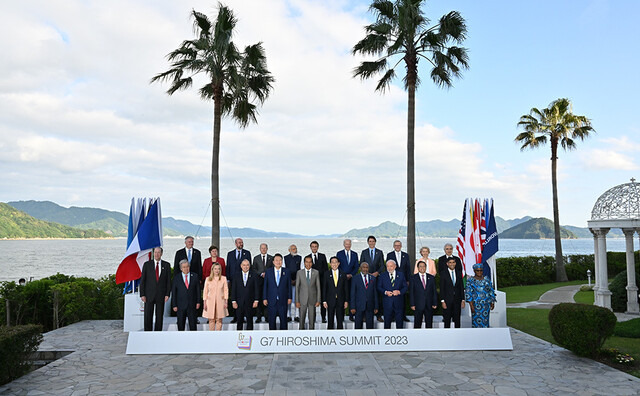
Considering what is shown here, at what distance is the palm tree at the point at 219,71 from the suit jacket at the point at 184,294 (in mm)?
5173

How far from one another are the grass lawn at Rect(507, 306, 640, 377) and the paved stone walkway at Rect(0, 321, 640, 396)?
1.26m

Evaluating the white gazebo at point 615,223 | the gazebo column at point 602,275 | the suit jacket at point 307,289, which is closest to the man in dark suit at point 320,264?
the suit jacket at point 307,289

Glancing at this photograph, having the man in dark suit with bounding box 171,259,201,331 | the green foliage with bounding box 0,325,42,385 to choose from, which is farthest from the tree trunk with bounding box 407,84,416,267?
the green foliage with bounding box 0,325,42,385

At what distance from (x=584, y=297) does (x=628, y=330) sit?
7.88 metres

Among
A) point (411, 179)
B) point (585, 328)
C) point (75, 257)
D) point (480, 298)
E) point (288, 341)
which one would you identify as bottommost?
point (75, 257)

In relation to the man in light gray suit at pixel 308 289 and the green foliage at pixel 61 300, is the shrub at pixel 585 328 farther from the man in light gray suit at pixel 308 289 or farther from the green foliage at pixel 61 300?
the green foliage at pixel 61 300

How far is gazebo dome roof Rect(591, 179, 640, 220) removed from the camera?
13070 mm

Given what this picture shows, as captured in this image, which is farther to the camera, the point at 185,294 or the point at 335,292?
the point at 335,292

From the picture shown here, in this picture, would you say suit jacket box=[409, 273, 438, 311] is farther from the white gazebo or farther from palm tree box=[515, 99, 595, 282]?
palm tree box=[515, 99, 595, 282]

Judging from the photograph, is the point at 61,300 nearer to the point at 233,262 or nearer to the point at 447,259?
the point at 233,262

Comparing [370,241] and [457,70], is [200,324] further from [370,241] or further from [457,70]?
[457,70]

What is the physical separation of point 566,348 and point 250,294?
6.28 meters

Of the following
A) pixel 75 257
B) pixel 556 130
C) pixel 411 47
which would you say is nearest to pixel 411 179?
pixel 411 47

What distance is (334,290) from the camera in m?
9.35
